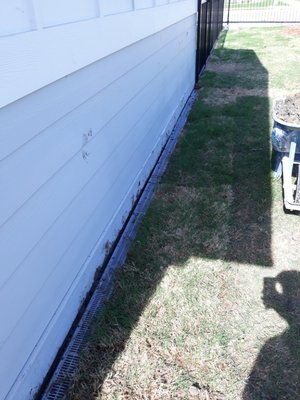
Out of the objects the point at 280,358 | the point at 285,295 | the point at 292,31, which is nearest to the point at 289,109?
the point at 285,295

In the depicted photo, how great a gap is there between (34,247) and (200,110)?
486 centimetres

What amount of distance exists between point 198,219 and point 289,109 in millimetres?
1635

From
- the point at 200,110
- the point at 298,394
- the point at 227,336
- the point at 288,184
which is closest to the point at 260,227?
the point at 288,184

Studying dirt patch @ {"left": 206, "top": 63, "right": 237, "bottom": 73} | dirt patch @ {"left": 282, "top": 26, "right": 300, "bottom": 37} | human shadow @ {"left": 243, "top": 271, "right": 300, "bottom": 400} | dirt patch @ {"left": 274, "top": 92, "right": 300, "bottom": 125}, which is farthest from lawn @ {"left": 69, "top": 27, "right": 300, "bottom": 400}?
dirt patch @ {"left": 282, "top": 26, "right": 300, "bottom": 37}

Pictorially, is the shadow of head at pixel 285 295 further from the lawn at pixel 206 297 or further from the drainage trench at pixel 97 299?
the drainage trench at pixel 97 299

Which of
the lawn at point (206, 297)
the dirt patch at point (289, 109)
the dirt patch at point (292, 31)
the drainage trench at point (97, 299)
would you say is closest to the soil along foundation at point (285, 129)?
the dirt patch at point (289, 109)

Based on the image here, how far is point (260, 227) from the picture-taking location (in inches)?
125

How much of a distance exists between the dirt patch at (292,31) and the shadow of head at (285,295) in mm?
13517

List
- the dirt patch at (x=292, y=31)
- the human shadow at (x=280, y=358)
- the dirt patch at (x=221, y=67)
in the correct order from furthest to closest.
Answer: the dirt patch at (x=292, y=31)
the dirt patch at (x=221, y=67)
the human shadow at (x=280, y=358)

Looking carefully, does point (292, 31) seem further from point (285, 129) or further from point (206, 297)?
point (206, 297)

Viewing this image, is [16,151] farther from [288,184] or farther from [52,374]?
[288,184]

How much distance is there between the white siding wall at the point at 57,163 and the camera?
148 centimetres

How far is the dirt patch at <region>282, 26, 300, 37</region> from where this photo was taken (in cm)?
1368

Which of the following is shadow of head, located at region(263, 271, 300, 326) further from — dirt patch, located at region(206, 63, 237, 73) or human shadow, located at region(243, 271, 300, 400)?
dirt patch, located at region(206, 63, 237, 73)
